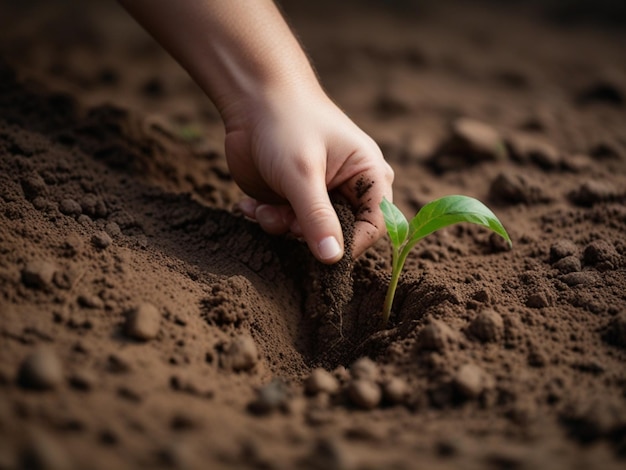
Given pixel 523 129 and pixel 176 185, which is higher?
pixel 523 129

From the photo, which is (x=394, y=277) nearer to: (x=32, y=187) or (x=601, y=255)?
(x=601, y=255)

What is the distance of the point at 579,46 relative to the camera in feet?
14.1

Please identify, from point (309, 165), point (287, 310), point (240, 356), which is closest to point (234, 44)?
point (309, 165)

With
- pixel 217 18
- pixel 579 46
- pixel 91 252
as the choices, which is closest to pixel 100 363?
pixel 91 252

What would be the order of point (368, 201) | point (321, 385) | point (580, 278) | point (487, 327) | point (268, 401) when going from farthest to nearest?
point (368, 201), point (580, 278), point (487, 327), point (321, 385), point (268, 401)

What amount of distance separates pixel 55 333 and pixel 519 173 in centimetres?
200

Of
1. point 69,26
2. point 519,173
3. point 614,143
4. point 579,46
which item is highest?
point 579,46

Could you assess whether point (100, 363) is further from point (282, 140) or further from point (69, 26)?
point (69, 26)

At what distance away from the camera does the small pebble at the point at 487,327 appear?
4.86 ft

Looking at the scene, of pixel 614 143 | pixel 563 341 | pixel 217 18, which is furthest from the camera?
pixel 614 143

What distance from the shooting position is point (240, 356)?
4.77 feet

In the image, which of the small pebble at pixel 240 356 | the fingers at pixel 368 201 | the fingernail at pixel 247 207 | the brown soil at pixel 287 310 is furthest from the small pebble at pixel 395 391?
the fingernail at pixel 247 207

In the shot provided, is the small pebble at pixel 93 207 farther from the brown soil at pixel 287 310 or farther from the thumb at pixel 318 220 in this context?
the thumb at pixel 318 220

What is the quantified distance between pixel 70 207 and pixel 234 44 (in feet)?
2.50
